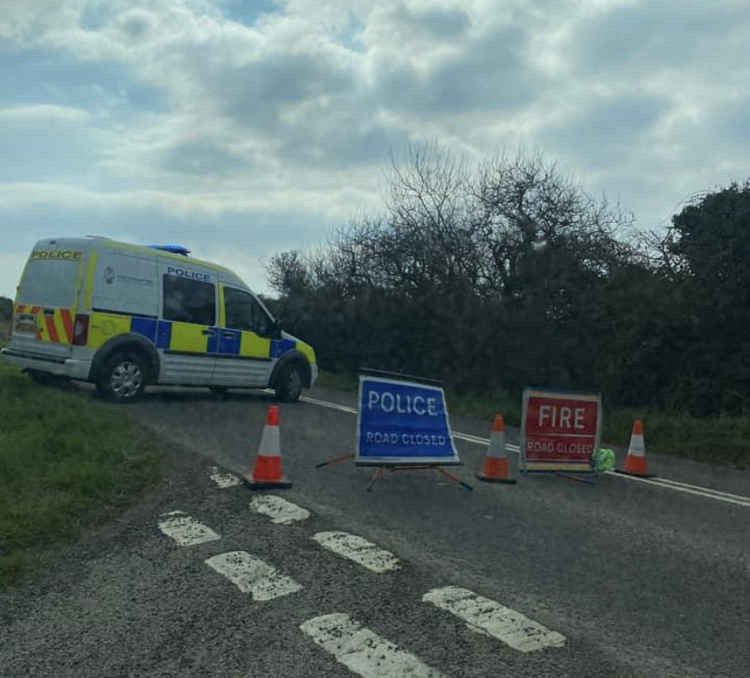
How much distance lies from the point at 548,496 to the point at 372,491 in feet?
5.54

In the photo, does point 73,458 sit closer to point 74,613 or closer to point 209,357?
point 74,613

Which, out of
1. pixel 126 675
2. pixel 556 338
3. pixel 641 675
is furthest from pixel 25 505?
pixel 556 338

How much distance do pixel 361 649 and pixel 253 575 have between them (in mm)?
1166

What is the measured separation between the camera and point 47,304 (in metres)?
11.6

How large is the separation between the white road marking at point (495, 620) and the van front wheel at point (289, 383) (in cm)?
981

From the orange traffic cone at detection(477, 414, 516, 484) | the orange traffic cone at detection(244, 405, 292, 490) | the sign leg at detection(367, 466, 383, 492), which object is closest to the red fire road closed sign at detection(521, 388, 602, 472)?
the orange traffic cone at detection(477, 414, 516, 484)

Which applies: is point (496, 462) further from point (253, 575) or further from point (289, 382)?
point (289, 382)

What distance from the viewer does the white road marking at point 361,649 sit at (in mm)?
3555

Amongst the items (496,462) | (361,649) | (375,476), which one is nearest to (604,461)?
(496,462)

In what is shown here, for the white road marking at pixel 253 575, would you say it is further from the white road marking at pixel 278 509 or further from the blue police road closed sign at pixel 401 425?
the blue police road closed sign at pixel 401 425

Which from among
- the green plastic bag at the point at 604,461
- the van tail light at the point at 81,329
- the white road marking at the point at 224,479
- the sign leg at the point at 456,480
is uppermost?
the van tail light at the point at 81,329

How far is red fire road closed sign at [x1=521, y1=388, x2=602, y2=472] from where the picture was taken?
8.69 metres

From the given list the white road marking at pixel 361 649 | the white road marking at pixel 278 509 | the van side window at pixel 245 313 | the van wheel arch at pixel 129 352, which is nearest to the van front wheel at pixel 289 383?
the van side window at pixel 245 313

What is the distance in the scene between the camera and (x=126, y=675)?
348 cm
